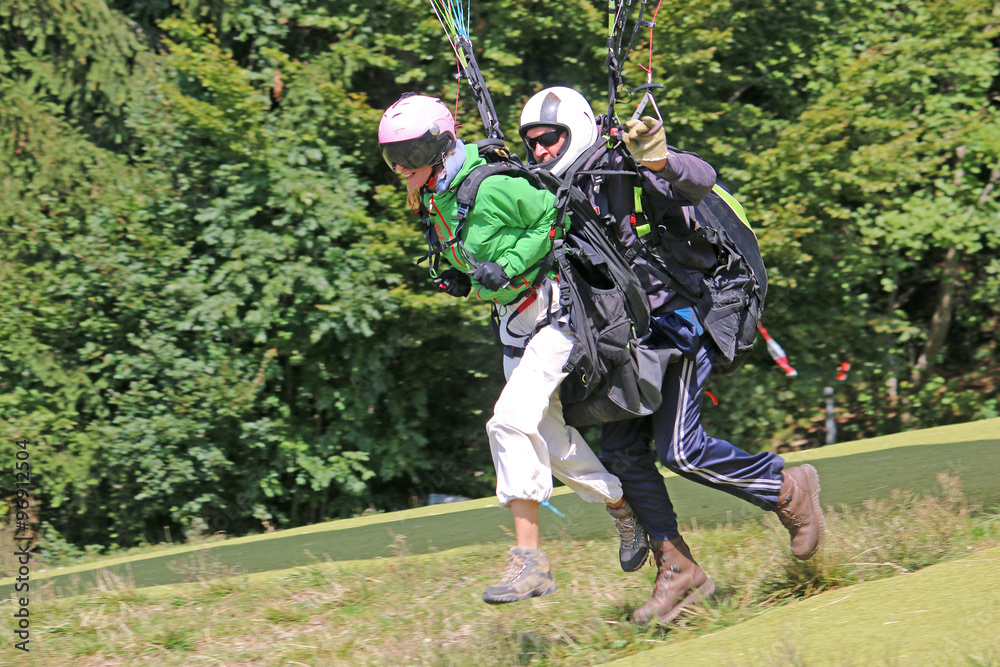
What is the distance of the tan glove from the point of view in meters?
3.28

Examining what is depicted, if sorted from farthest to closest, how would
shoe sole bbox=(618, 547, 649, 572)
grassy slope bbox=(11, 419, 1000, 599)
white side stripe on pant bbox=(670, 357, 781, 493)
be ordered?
grassy slope bbox=(11, 419, 1000, 599) < shoe sole bbox=(618, 547, 649, 572) < white side stripe on pant bbox=(670, 357, 781, 493)

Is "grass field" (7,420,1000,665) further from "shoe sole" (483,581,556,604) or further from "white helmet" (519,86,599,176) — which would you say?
"white helmet" (519,86,599,176)

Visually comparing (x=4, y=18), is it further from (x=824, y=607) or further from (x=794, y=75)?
(x=824, y=607)

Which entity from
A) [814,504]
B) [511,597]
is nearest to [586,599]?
[814,504]

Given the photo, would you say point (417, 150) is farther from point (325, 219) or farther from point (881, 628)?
point (325, 219)

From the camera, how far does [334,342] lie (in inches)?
400

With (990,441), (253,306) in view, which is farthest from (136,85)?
(990,441)

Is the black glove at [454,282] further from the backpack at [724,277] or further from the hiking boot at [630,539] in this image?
the hiking boot at [630,539]

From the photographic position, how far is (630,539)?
3980 millimetres

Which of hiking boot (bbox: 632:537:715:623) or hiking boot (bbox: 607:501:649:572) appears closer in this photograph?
hiking boot (bbox: 632:537:715:623)

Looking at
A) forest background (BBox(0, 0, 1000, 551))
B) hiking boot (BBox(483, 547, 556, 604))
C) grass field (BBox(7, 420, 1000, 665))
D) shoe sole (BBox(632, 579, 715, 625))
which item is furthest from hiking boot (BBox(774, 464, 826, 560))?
forest background (BBox(0, 0, 1000, 551))

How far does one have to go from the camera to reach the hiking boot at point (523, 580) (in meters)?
3.14

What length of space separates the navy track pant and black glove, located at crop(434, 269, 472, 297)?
33.0 inches

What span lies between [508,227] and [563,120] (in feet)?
2.14
